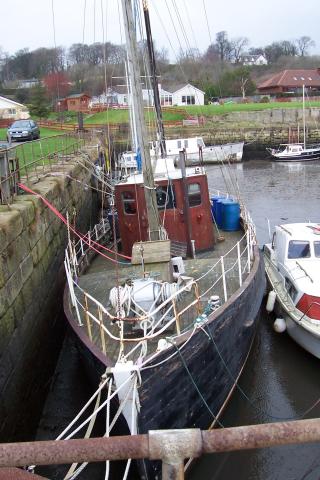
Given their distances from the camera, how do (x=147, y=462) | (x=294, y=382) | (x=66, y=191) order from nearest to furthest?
(x=147, y=462) < (x=294, y=382) < (x=66, y=191)

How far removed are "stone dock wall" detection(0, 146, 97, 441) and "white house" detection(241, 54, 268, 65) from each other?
4517 inches

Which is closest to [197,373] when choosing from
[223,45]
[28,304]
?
[28,304]

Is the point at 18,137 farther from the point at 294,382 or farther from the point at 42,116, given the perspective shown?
the point at 42,116

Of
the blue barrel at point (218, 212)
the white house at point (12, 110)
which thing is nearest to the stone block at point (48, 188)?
the blue barrel at point (218, 212)

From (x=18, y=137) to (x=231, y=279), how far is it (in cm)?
2210

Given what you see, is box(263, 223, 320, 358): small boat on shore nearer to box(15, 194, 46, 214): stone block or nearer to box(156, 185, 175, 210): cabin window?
box(156, 185, 175, 210): cabin window

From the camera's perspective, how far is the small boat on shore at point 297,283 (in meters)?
10.3

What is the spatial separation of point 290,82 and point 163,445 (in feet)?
283

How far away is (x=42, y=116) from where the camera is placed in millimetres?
54719

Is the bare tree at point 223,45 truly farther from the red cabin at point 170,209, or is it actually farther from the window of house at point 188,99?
the red cabin at point 170,209

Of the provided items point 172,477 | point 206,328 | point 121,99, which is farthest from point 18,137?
point 121,99

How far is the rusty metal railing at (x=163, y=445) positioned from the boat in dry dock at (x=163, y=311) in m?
3.24

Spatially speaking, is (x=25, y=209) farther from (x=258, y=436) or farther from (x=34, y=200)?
(x=258, y=436)

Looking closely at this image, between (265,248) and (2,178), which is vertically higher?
(2,178)
